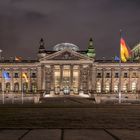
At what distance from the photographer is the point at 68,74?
118 meters

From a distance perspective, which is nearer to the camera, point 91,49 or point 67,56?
point 67,56

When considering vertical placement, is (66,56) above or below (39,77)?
above

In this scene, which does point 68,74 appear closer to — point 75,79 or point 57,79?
point 75,79

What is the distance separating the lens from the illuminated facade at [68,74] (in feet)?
379

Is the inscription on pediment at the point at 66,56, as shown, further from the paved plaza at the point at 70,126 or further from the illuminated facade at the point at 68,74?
the paved plaza at the point at 70,126

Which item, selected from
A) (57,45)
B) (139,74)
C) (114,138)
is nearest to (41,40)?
(57,45)

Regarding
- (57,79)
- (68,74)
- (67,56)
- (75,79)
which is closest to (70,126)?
(67,56)

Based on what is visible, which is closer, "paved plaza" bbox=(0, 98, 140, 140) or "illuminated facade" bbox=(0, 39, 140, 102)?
"paved plaza" bbox=(0, 98, 140, 140)

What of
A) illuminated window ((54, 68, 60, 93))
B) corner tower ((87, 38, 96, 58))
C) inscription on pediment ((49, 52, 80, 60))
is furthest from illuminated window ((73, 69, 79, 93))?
corner tower ((87, 38, 96, 58))

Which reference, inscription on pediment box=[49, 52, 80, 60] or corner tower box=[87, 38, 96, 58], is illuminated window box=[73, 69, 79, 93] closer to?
inscription on pediment box=[49, 52, 80, 60]

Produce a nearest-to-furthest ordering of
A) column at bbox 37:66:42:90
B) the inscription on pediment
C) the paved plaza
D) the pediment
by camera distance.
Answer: the paved plaza → the pediment → the inscription on pediment → column at bbox 37:66:42:90

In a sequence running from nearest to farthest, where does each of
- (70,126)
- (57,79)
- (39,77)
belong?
(70,126)
(57,79)
(39,77)

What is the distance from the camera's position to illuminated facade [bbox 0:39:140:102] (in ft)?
379

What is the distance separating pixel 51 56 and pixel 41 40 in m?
16.5
